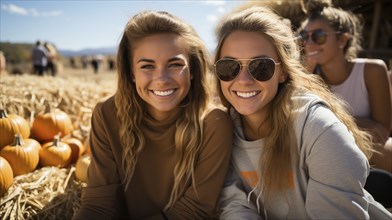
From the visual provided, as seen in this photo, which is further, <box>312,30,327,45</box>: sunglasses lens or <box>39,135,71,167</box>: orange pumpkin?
<box>39,135,71,167</box>: orange pumpkin

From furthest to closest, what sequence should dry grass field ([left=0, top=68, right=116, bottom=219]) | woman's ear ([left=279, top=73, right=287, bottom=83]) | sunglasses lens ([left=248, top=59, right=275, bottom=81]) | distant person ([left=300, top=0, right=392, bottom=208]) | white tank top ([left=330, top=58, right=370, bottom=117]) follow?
white tank top ([left=330, top=58, right=370, bottom=117]) → distant person ([left=300, top=0, right=392, bottom=208]) → dry grass field ([left=0, top=68, right=116, bottom=219]) → woman's ear ([left=279, top=73, right=287, bottom=83]) → sunglasses lens ([left=248, top=59, right=275, bottom=81])

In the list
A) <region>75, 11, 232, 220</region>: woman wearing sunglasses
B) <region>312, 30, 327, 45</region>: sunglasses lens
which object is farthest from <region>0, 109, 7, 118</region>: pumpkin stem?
<region>312, 30, 327, 45</region>: sunglasses lens

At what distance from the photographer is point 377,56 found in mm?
6633

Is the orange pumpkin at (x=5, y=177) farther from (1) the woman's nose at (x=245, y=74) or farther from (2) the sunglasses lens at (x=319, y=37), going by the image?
(2) the sunglasses lens at (x=319, y=37)

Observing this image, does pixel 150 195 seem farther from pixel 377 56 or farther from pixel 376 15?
pixel 376 15

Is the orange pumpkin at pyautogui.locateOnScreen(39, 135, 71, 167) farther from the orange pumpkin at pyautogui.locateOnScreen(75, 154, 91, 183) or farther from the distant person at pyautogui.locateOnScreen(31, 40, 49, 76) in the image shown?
the distant person at pyautogui.locateOnScreen(31, 40, 49, 76)

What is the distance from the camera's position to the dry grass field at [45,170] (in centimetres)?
246

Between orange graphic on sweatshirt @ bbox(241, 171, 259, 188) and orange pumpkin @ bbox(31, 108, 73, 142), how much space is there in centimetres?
244

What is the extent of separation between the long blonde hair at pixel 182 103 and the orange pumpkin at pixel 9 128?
5.24ft

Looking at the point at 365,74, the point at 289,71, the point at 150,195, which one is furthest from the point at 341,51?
the point at 150,195

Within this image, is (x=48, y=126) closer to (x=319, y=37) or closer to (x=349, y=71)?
(x=319, y=37)

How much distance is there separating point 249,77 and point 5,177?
2.27m

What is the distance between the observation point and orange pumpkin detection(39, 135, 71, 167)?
3137 mm

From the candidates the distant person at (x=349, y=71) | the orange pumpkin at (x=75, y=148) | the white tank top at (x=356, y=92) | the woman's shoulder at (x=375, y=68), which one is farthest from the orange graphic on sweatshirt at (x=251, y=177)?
the orange pumpkin at (x=75, y=148)
